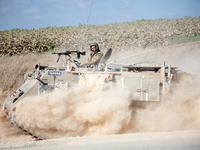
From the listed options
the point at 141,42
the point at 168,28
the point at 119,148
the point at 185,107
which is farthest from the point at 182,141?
the point at 168,28

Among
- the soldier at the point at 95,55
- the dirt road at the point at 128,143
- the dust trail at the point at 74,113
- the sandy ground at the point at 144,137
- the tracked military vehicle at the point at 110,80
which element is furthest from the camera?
the soldier at the point at 95,55

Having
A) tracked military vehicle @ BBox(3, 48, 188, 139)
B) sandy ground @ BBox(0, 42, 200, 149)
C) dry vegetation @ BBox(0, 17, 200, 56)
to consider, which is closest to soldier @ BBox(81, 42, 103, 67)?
tracked military vehicle @ BBox(3, 48, 188, 139)

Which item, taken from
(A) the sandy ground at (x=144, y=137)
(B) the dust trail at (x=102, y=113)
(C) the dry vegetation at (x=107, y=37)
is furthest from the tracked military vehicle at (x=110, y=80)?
(C) the dry vegetation at (x=107, y=37)

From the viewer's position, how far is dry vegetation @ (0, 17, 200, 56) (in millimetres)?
18312

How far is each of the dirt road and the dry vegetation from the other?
12988 millimetres

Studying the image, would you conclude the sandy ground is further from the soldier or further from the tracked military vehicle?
the soldier

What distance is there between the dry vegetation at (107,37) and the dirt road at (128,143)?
1299cm

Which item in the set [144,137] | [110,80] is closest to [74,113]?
[110,80]

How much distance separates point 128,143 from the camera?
482 cm

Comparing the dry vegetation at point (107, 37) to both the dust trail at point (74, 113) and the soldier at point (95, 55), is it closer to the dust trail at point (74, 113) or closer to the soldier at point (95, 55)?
the soldier at point (95, 55)

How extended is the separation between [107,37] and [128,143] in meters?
15.5

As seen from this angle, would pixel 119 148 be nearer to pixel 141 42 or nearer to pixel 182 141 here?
pixel 182 141

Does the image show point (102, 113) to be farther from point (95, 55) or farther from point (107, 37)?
point (107, 37)

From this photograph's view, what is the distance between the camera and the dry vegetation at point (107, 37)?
60.1 ft
